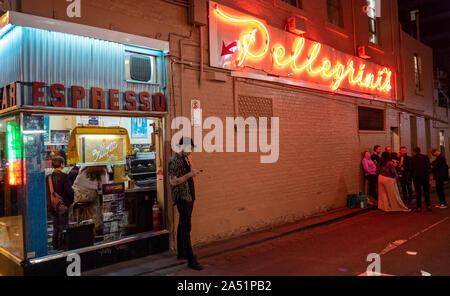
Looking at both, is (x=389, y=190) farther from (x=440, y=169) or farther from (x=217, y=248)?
(x=217, y=248)

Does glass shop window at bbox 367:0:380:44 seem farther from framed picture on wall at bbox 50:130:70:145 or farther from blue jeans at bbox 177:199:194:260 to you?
framed picture on wall at bbox 50:130:70:145

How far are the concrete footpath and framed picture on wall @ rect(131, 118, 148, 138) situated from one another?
239cm

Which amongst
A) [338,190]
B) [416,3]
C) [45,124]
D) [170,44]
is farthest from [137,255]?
[416,3]

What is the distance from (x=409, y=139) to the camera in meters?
16.1

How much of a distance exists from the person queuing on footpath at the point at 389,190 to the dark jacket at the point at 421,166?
61cm

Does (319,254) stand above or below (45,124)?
below

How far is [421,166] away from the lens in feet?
35.3

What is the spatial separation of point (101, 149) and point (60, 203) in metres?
1.13

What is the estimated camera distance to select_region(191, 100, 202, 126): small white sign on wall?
730cm

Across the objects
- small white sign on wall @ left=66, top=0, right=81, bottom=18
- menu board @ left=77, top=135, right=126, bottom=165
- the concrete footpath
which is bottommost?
the concrete footpath

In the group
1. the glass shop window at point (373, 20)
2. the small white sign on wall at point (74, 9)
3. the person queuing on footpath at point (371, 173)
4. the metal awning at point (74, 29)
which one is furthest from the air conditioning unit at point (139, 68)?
the glass shop window at point (373, 20)

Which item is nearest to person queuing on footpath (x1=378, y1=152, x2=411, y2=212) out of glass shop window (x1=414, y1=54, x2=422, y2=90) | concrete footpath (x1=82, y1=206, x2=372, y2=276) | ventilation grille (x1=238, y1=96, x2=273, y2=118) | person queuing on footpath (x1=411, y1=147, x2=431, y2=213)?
person queuing on footpath (x1=411, y1=147, x2=431, y2=213)
